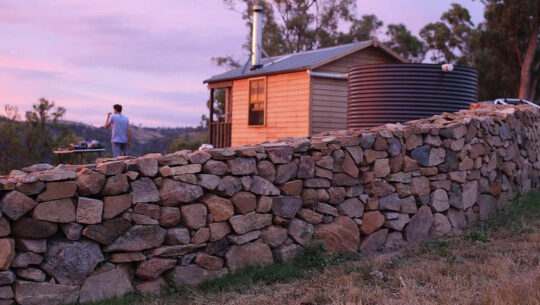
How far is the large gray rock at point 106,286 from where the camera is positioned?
4738mm

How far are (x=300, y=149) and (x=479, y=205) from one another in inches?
134

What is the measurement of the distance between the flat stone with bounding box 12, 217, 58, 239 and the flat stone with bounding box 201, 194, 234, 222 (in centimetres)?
149

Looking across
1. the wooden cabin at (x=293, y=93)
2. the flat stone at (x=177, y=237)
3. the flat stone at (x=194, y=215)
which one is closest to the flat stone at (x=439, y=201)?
the flat stone at (x=194, y=215)

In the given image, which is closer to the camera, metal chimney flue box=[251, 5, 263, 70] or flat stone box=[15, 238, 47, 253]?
flat stone box=[15, 238, 47, 253]

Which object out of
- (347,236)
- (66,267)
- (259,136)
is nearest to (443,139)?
(347,236)

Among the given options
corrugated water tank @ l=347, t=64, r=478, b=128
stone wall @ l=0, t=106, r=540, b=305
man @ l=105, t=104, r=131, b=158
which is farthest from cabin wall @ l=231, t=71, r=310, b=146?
stone wall @ l=0, t=106, r=540, b=305

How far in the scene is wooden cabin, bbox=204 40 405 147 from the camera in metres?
14.6

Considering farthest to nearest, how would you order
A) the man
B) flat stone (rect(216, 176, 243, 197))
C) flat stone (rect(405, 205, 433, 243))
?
the man
flat stone (rect(405, 205, 433, 243))
flat stone (rect(216, 176, 243, 197))

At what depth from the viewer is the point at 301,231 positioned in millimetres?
6133

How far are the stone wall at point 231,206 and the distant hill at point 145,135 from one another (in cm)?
2067

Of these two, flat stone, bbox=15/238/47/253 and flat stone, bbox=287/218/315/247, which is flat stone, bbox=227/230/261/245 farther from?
flat stone, bbox=15/238/47/253

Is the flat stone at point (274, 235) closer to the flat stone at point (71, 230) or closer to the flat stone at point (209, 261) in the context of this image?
the flat stone at point (209, 261)

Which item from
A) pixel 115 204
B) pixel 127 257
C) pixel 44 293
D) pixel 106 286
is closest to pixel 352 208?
pixel 127 257

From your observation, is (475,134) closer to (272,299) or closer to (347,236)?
(347,236)
